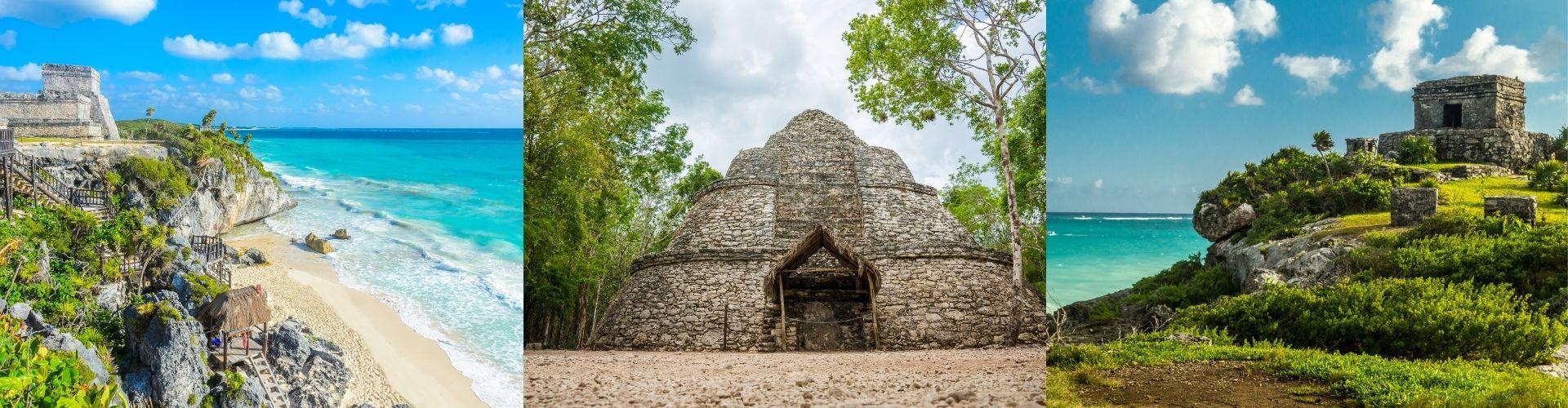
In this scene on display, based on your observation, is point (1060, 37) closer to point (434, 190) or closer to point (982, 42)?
point (982, 42)

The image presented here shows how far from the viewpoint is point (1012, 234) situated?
21.6 ft

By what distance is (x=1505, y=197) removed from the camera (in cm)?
449

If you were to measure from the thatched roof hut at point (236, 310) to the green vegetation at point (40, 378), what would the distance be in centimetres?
72

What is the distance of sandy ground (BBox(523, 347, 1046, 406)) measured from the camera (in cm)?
432

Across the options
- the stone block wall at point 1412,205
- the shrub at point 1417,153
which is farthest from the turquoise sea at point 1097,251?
the shrub at point 1417,153

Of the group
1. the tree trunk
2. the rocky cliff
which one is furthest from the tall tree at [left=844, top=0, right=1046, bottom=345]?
the rocky cliff

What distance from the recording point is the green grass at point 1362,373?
3.61 m

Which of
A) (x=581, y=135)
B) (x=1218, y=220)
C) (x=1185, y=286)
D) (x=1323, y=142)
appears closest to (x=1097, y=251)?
(x=1185, y=286)

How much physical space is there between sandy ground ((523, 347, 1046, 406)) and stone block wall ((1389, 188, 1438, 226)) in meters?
2.39

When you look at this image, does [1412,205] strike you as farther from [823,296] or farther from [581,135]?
[581,135]

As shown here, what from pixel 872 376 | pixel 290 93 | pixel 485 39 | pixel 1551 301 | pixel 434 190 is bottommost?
pixel 872 376

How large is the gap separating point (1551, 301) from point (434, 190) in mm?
7199

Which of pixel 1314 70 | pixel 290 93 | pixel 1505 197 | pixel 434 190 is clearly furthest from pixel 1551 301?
pixel 290 93

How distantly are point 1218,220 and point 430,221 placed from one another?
229 inches
